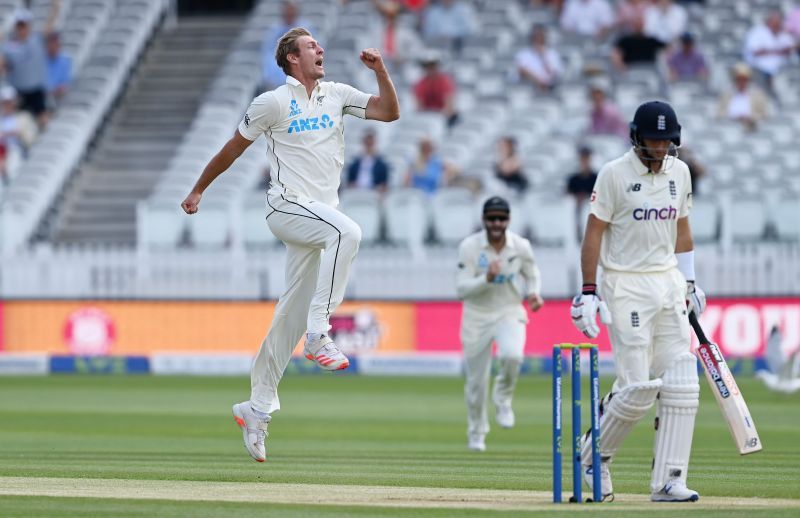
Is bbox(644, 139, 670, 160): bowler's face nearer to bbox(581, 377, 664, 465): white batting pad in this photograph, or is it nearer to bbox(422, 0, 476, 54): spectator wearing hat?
bbox(581, 377, 664, 465): white batting pad

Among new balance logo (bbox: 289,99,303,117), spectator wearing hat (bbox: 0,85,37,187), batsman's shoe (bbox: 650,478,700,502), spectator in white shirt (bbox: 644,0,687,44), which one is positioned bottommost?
batsman's shoe (bbox: 650,478,700,502)

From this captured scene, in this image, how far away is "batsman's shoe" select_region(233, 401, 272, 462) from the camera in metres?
9.45

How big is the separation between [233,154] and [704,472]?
3.33 metres

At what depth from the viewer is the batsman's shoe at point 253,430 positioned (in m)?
9.45

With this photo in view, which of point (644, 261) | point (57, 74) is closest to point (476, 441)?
point (644, 261)

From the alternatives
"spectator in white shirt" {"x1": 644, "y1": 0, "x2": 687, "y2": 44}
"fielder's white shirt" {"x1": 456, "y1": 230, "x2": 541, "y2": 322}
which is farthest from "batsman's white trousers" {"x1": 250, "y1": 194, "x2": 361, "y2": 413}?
"spectator in white shirt" {"x1": 644, "y1": 0, "x2": 687, "y2": 44}

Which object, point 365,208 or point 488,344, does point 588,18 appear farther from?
point 488,344

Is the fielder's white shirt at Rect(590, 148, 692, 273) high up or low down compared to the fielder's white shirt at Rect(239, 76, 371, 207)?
down

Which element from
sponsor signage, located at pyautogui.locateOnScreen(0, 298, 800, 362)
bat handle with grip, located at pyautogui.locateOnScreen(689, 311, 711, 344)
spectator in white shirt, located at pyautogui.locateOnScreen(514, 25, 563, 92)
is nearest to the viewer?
bat handle with grip, located at pyautogui.locateOnScreen(689, 311, 711, 344)

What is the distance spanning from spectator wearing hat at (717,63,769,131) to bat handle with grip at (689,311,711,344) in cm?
1268

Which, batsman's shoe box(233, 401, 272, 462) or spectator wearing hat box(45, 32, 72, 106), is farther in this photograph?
spectator wearing hat box(45, 32, 72, 106)

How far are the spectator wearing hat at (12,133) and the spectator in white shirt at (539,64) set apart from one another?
691 centimetres

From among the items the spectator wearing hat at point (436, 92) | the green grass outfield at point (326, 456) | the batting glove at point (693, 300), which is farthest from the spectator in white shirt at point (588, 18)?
the batting glove at point (693, 300)

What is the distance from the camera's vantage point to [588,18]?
23.1 metres
